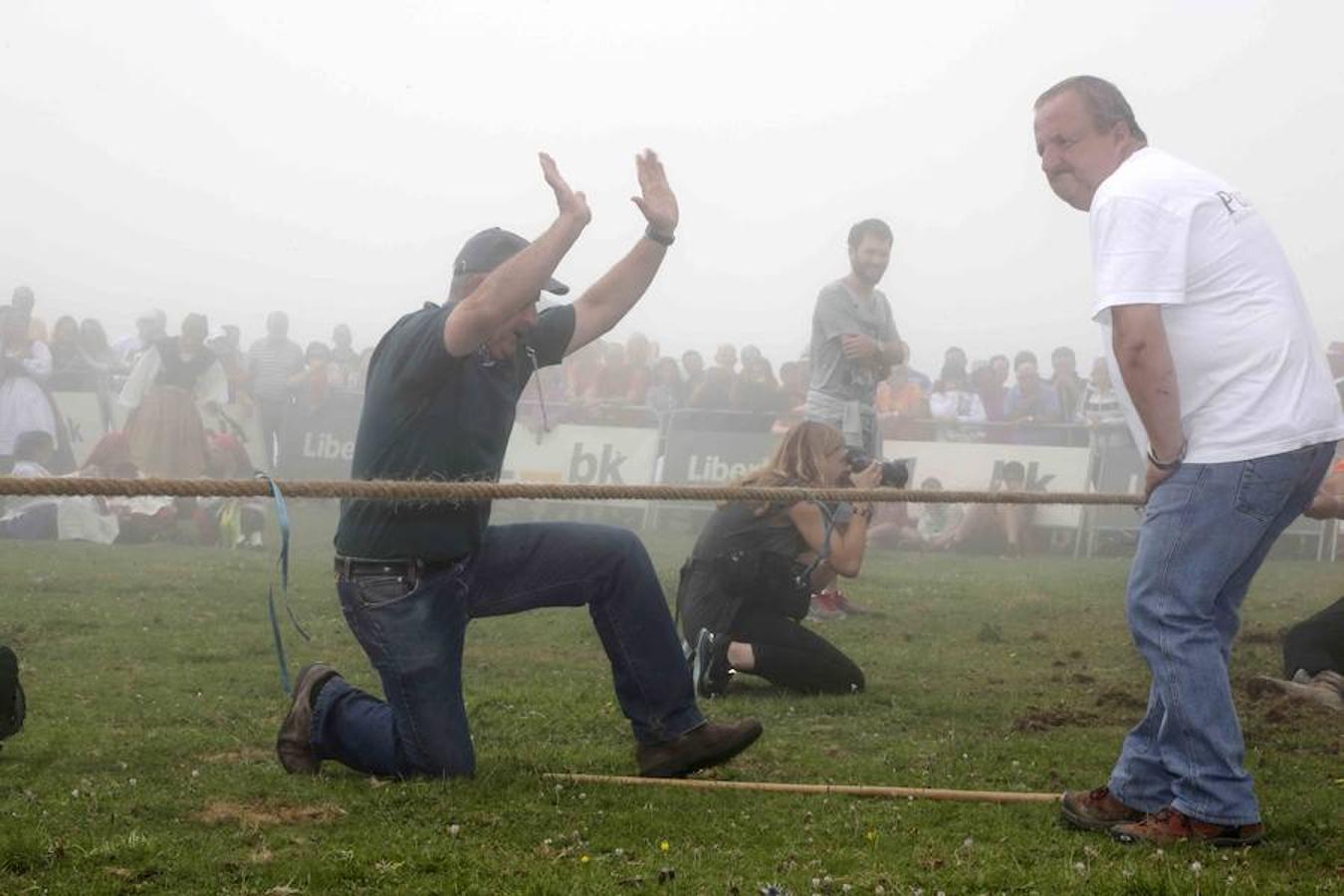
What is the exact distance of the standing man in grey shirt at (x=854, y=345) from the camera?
32.1ft

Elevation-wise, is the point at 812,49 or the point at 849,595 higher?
the point at 812,49

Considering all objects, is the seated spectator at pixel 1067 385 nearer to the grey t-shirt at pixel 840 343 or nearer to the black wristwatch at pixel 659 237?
the grey t-shirt at pixel 840 343

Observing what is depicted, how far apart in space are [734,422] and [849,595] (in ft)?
20.4

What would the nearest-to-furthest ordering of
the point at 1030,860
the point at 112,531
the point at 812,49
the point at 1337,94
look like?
1. the point at 1030,860
2. the point at 112,531
3. the point at 1337,94
4. the point at 812,49

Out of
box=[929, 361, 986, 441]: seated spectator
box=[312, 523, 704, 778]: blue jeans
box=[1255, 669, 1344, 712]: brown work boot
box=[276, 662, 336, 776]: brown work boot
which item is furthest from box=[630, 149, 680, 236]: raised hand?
box=[929, 361, 986, 441]: seated spectator

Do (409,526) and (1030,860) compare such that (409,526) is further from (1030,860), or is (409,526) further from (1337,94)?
(1337,94)

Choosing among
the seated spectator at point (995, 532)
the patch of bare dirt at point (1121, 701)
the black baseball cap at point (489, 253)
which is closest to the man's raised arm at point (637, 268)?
the black baseball cap at point (489, 253)

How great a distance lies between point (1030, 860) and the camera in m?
4.20

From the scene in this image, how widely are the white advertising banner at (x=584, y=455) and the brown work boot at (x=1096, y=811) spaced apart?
12212mm

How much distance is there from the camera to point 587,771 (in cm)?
540

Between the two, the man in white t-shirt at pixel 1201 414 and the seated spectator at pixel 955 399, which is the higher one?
the seated spectator at pixel 955 399

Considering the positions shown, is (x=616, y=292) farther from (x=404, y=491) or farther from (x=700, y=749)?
(x=700, y=749)

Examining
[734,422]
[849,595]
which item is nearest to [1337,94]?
[734,422]

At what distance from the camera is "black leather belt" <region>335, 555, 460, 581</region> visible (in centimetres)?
494
